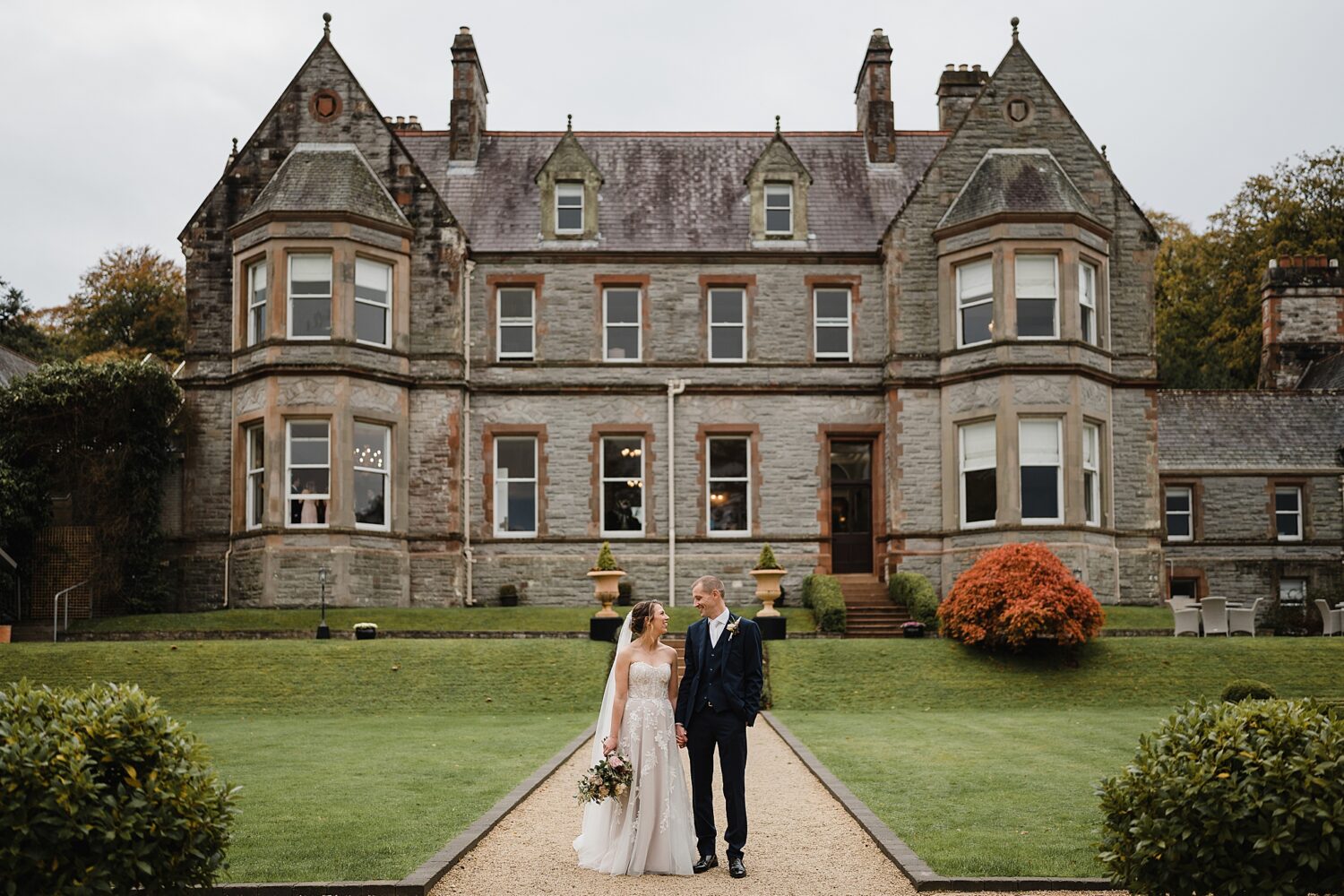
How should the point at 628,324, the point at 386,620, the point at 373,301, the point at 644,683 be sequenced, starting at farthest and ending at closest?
the point at 628,324, the point at 373,301, the point at 386,620, the point at 644,683

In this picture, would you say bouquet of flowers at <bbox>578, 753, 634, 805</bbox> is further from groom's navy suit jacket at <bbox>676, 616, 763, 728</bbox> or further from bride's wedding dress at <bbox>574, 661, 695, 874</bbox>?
groom's navy suit jacket at <bbox>676, 616, 763, 728</bbox>

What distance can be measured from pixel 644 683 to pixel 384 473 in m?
20.9

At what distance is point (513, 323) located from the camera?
105 feet

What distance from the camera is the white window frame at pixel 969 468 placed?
2950 cm

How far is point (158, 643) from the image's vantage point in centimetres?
2409

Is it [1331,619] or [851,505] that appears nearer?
[1331,619]

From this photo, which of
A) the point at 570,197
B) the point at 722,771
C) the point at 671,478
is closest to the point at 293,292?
the point at 570,197

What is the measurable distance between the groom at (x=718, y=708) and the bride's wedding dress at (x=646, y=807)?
138mm

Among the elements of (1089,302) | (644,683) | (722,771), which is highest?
(1089,302)

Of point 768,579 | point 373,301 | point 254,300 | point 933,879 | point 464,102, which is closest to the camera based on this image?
point 933,879

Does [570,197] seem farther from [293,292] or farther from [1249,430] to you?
[1249,430]

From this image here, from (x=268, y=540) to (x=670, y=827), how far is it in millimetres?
20646

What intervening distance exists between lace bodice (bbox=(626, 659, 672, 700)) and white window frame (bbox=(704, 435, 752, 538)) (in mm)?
21572

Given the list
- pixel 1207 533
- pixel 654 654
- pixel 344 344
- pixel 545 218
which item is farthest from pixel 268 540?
pixel 1207 533
